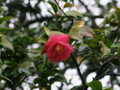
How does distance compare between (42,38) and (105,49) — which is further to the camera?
(105,49)

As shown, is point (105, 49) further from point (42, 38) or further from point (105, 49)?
point (42, 38)

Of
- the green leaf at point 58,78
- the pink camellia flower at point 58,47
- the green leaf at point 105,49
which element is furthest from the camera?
the green leaf at point 58,78

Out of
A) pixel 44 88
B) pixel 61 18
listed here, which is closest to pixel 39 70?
pixel 44 88

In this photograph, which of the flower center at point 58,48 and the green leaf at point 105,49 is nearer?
the flower center at point 58,48

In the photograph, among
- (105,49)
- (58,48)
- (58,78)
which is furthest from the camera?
(58,78)

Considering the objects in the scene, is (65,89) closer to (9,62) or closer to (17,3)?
(17,3)

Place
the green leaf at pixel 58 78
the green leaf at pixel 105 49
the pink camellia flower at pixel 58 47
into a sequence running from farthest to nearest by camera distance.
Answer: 1. the green leaf at pixel 58 78
2. the green leaf at pixel 105 49
3. the pink camellia flower at pixel 58 47

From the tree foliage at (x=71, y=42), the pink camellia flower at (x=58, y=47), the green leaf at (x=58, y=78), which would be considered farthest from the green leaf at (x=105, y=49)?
the green leaf at (x=58, y=78)

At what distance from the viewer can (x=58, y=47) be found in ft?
4.60

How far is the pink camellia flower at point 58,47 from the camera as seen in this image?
134cm

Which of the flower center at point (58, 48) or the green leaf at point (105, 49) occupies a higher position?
the green leaf at point (105, 49)

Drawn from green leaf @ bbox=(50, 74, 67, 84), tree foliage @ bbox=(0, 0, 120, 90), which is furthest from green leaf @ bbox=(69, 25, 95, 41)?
green leaf @ bbox=(50, 74, 67, 84)

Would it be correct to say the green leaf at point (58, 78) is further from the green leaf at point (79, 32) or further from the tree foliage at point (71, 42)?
the green leaf at point (79, 32)

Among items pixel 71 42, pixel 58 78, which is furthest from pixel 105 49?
pixel 58 78
